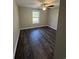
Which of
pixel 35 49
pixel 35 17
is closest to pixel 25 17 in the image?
pixel 35 17

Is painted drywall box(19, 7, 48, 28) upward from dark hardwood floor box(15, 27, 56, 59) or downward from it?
upward

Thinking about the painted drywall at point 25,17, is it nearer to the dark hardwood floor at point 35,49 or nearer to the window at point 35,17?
the window at point 35,17

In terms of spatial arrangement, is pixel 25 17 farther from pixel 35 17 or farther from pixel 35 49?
pixel 35 49

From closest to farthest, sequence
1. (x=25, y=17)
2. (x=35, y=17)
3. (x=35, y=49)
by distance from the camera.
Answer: (x=35, y=49), (x=25, y=17), (x=35, y=17)

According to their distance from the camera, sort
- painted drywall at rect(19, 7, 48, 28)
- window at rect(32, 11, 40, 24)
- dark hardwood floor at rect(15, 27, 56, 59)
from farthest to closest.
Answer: window at rect(32, 11, 40, 24) → painted drywall at rect(19, 7, 48, 28) → dark hardwood floor at rect(15, 27, 56, 59)

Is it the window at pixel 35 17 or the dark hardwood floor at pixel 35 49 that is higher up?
the window at pixel 35 17

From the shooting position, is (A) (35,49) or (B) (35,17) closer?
(A) (35,49)

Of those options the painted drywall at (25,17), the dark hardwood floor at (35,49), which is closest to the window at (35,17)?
the painted drywall at (25,17)

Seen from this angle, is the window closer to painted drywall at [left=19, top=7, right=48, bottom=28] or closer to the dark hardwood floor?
painted drywall at [left=19, top=7, right=48, bottom=28]

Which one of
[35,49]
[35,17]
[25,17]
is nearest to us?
[35,49]

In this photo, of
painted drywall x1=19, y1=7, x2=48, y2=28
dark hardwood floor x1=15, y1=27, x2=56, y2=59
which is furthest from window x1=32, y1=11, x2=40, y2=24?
dark hardwood floor x1=15, y1=27, x2=56, y2=59

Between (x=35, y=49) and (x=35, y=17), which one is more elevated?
(x=35, y=17)
